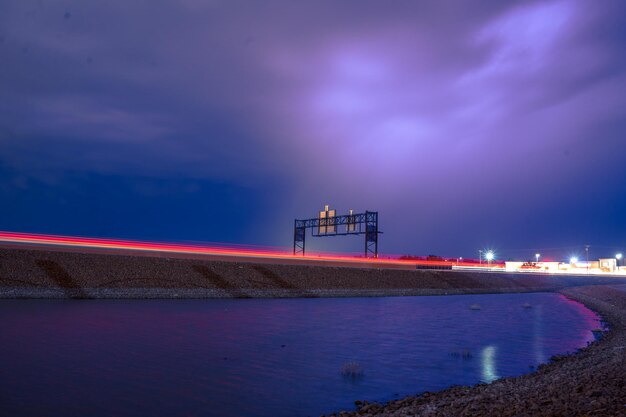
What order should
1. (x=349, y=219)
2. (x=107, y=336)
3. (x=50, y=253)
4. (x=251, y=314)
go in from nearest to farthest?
(x=107, y=336) → (x=251, y=314) → (x=50, y=253) → (x=349, y=219)

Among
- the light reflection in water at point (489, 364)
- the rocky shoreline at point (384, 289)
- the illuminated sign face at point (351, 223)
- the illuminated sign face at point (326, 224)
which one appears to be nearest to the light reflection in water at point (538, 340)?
the rocky shoreline at point (384, 289)

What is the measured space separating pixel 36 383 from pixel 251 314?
74.1 ft

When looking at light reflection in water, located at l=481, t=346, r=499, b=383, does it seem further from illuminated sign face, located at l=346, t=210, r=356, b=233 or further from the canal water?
illuminated sign face, located at l=346, t=210, r=356, b=233

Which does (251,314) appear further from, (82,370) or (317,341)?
(82,370)

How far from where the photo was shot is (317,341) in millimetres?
24250

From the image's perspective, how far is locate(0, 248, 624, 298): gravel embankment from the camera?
4378 centimetres

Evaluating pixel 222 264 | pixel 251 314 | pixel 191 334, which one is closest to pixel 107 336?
pixel 191 334

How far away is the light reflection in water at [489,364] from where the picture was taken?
54.9 feet

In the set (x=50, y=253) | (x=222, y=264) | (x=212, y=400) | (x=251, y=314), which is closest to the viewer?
(x=212, y=400)

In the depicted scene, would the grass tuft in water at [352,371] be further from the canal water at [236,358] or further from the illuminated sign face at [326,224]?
the illuminated sign face at [326,224]

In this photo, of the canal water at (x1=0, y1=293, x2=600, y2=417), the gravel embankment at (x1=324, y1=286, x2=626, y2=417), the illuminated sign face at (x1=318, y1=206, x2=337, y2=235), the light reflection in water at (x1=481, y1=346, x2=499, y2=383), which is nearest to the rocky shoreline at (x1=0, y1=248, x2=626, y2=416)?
the gravel embankment at (x1=324, y1=286, x2=626, y2=417)

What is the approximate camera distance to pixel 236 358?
19188mm

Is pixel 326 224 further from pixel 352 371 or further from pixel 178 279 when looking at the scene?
pixel 352 371

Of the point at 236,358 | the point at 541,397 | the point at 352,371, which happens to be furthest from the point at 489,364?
the point at 236,358
